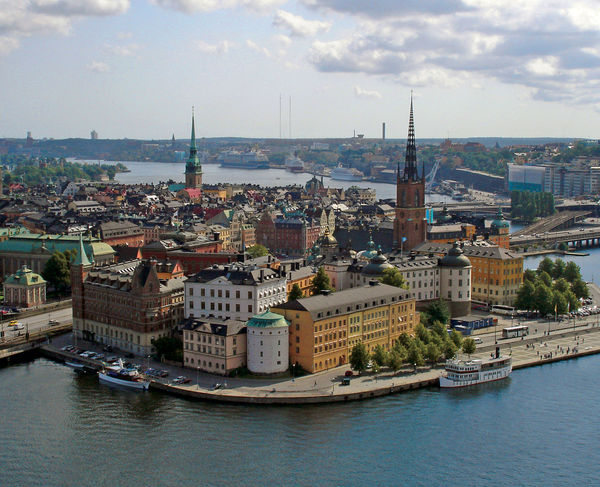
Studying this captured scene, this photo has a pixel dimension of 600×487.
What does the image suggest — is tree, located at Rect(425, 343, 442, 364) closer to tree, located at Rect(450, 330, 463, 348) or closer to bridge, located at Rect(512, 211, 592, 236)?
tree, located at Rect(450, 330, 463, 348)

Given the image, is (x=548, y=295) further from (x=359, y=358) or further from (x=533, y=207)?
(x=533, y=207)

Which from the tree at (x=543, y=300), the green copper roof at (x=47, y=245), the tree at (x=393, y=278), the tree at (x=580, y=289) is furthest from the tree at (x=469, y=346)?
the green copper roof at (x=47, y=245)

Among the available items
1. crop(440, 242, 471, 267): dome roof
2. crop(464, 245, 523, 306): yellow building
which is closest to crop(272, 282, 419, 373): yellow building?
crop(440, 242, 471, 267): dome roof

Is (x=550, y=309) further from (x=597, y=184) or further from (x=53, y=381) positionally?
(x=597, y=184)

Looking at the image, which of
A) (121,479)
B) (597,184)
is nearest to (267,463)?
(121,479)

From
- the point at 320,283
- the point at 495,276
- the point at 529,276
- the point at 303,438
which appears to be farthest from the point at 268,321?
the point at 529,276

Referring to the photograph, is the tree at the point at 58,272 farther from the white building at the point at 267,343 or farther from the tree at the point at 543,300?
the tree at the point at 543,300
